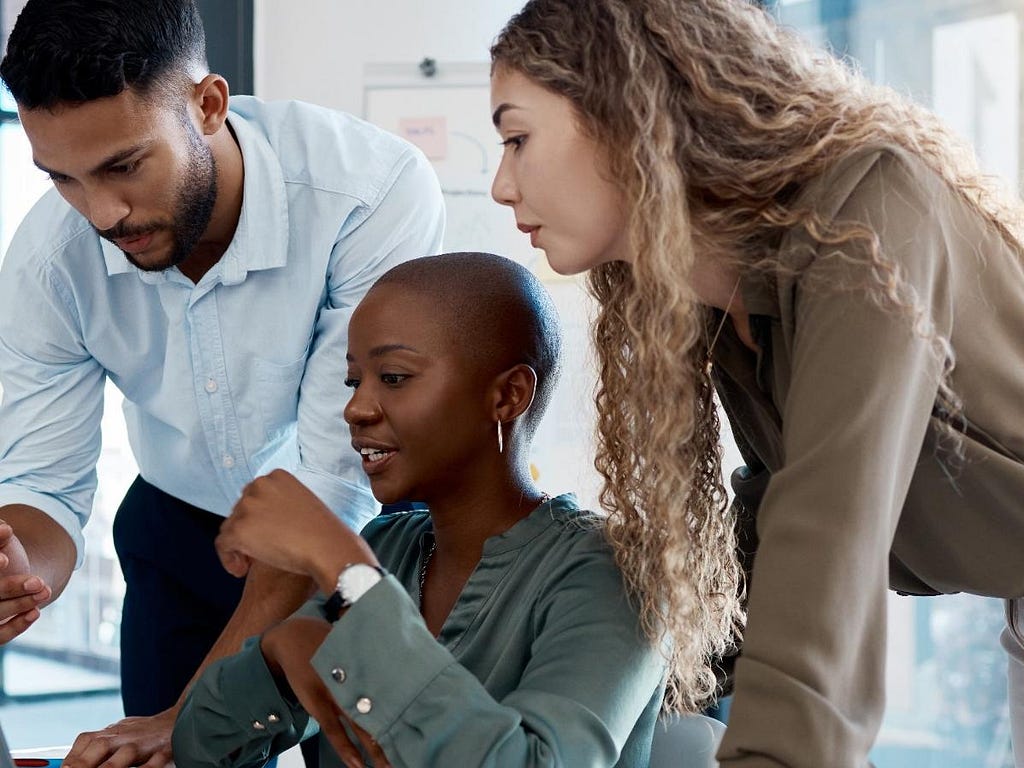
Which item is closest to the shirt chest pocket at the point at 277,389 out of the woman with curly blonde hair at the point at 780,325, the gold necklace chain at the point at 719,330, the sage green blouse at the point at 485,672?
the sage green blouse at the point at 485,672

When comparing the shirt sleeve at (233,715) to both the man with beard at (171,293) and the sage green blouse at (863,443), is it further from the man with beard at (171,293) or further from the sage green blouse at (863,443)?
the sage green blouse at (863,443)

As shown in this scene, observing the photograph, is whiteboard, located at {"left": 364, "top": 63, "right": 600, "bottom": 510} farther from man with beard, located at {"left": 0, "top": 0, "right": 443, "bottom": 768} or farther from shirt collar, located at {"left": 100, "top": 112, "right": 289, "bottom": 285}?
shirt collar, located at {"left": 100, "top": 112, "right": 289, "bottom": 285}

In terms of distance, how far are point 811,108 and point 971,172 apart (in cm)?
18

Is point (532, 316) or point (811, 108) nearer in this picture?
point (811, 108)

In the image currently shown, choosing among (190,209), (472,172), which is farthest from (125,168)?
(472,172)

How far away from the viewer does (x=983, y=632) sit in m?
2.80

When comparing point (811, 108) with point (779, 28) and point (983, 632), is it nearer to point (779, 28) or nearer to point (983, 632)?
point (779, 28)

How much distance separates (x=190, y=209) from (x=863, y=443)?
3.45ft

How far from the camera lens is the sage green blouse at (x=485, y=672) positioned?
1.05m

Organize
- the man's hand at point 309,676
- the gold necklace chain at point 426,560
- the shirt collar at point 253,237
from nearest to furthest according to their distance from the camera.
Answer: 1. the man's hand at point 309,676
2. the gold necklace chain at point 426,560
3. the shirt collar at point 253,237

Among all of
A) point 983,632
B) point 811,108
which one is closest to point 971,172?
point 811,108

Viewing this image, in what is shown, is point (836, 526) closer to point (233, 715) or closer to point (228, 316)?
point (233, 715)

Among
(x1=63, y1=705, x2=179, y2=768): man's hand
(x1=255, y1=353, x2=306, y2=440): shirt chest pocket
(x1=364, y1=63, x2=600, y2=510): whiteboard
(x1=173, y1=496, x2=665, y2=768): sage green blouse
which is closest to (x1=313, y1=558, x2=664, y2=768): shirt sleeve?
(x1=173, y1=496, x2=665, y2=768): sage green blouse

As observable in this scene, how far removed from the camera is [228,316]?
178 centimetres
